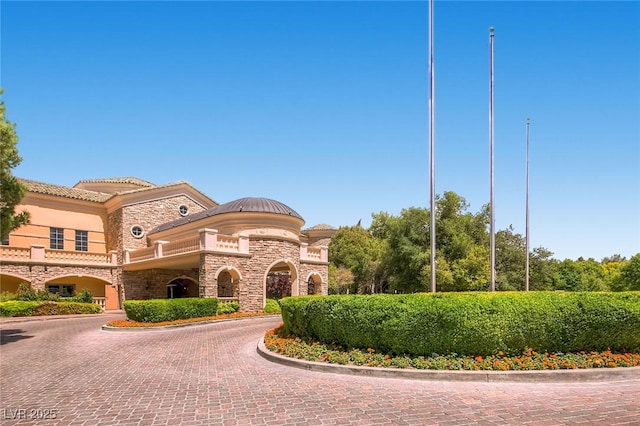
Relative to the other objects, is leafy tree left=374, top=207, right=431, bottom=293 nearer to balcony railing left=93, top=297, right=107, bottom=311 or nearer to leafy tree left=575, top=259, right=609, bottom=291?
balcony railing left=93, top=297, right=107, bottom=311

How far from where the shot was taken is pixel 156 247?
27641 mm

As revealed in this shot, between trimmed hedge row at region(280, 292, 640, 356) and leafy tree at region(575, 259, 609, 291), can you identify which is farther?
leafy tree at region(575, 259, 609, 291)

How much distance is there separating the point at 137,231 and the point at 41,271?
712cm

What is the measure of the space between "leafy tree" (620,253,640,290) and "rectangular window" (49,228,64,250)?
52.3m

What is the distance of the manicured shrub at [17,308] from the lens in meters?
23.5

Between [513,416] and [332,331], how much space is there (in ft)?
17.4

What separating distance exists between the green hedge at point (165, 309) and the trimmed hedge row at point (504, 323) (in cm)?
1258

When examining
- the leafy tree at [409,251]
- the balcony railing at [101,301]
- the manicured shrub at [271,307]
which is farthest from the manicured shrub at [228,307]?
the leafy tree at [409,251]

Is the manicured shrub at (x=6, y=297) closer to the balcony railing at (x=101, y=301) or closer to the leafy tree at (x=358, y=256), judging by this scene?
the balcony railing at (x=101, y=301)

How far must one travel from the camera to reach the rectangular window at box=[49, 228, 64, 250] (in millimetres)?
31594

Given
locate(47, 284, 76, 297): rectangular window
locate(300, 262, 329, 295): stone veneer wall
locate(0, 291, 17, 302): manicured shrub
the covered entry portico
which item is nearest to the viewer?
the covered entry portico

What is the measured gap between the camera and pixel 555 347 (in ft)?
31.8

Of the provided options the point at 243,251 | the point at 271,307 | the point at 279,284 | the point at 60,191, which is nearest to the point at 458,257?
the point at 279,284

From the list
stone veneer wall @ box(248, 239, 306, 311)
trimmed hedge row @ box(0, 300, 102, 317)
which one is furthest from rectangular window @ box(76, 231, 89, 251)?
stone veneer wall @ box(248, 239, 306, 311)
